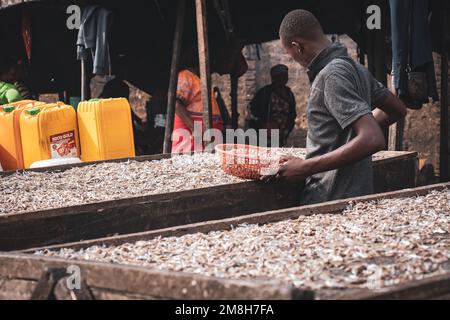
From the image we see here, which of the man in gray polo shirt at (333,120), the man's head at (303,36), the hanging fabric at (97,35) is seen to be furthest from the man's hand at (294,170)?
the hanging fabric at (97,35)

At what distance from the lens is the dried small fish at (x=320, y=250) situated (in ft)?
7.45

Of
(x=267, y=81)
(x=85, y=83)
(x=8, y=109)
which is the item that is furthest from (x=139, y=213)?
(x=267, y=81)

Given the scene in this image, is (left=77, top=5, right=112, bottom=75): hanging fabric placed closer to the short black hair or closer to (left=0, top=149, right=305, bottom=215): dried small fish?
(left=0, top=149, right=305, bottom=215): dried small fish

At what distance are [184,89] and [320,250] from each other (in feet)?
16.2

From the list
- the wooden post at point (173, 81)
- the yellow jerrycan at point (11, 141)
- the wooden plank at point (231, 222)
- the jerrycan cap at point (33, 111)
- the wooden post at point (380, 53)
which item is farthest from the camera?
the wooden post at point (173, 81)

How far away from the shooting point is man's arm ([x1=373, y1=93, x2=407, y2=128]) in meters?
4.07

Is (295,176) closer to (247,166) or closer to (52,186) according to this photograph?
(247,166)

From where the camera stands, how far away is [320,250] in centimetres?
258

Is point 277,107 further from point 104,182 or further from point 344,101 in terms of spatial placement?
point 344,101

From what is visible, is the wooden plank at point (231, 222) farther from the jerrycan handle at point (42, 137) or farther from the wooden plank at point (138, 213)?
the jerrycan handle at point (42, 137)

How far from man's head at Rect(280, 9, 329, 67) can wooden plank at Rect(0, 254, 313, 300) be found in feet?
6.76

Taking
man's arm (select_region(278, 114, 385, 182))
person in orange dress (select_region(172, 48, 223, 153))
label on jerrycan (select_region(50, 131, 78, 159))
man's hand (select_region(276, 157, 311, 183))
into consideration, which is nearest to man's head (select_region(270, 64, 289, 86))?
person in orange dress (select_region(172, 48, 223, 153))

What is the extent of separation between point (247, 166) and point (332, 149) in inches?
23.5

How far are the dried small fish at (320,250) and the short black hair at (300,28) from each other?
3.46ft
